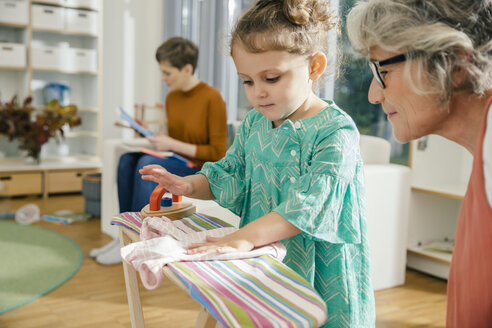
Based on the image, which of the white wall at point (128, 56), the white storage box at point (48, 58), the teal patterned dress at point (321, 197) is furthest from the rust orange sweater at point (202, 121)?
the white wall at point (128, 56)

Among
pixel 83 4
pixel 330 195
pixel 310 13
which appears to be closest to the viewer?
pixel 330 195

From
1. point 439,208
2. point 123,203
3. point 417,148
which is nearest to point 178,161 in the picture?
point 123,203

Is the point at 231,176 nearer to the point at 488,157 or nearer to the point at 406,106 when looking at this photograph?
the point at 406,106

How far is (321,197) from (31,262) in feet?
7.20

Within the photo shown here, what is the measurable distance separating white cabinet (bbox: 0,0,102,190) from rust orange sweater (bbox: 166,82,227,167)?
2.09 m

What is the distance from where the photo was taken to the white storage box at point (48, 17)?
436 centimetres

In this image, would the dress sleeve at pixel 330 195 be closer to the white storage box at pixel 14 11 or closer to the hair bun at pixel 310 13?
the hair bun at pixel 310 13

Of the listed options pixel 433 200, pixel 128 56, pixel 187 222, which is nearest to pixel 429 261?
pixel 433 200

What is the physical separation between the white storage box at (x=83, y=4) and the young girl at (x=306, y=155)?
3869 mm

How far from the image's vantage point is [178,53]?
8.64ft

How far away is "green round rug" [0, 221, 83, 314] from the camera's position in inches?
90.1

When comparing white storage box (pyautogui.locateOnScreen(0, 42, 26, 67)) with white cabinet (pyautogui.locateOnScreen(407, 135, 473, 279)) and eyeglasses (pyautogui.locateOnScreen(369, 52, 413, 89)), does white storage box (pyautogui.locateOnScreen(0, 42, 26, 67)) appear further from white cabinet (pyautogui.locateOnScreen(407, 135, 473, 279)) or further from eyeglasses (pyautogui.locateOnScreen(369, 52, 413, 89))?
eyeglasses (pyautogui.locateOnScreen(369, 52, 413, 89))

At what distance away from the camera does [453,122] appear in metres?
0.83

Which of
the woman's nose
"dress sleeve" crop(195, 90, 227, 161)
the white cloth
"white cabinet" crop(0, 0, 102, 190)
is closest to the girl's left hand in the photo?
the white cloth
